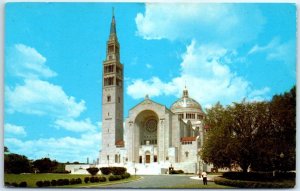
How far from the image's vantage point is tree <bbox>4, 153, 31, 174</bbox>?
19053 millimetres

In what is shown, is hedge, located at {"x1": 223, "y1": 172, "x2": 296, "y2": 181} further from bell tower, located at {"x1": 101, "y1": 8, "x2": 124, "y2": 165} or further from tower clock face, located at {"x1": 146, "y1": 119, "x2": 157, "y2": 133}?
tower clock face, located at {"x1": 146, "y1": 119, "x2": 157, "y2": 133}

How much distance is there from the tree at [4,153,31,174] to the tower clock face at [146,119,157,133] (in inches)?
872

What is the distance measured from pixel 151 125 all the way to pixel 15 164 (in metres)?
24.5

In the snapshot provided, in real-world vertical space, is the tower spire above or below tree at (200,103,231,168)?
above

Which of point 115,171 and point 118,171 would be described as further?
point 115,171

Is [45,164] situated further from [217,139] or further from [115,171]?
[217,139]

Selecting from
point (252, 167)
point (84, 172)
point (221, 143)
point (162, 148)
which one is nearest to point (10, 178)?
point (221, 143)

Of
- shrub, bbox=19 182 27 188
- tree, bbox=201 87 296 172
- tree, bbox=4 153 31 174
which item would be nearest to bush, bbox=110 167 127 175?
tree, bbox=201 87 296 172

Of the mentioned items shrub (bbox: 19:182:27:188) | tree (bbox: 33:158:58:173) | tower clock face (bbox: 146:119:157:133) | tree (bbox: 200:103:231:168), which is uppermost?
tower clock face (bbox: 146:119:157:133)

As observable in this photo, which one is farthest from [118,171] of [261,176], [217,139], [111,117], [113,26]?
[111,117]

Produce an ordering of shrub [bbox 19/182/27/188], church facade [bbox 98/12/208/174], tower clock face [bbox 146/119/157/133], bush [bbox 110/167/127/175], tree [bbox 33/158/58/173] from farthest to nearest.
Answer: tower clock face [bbox 146/119/157/133], church facade [bbox 98/12/208/174], bush [bbox 110/167/127/175], tree [bbox 33/158/58/173], shrub [bbox 19/182/27/188]

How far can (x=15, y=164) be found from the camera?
19.8 metres

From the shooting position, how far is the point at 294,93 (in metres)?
18.8

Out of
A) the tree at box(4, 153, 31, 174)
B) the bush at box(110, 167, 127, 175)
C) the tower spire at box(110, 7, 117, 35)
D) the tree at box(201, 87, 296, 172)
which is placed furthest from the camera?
the bush at box(110, 167, 127, 175)
